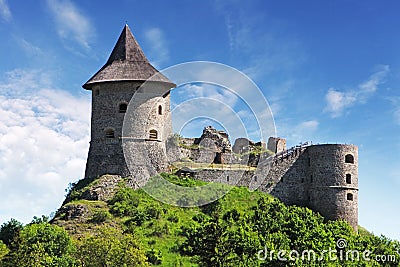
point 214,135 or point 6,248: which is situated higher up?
point 214,135

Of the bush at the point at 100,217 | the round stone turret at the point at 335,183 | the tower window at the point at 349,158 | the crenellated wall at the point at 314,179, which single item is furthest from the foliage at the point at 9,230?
the tower window at the point at 349,158

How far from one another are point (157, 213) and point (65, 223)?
5386mm

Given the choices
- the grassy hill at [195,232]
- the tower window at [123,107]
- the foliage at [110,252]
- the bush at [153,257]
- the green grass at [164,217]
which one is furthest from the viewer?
the tower window at [123,107]

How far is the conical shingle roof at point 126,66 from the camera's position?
1561 inches

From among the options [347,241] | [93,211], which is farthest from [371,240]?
[93,211]

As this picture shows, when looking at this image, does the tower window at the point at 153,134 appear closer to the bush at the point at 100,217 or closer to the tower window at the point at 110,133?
the tower window at the point at 110,133

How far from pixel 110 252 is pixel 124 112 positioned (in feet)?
44.6

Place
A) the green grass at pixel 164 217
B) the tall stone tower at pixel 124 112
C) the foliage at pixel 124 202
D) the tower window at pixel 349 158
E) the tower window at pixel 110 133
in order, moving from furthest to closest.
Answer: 1. the tower window at pixel 349 158
2. the tower window at pixel 110 133
3. the tall stone tower at pixel 124 112
4. the foliage at pixel 124 202
5. the green grass at pixel 164 217

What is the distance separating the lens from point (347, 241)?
3328cm

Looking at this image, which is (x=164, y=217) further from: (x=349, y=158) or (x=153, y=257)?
(x=349, y=158)

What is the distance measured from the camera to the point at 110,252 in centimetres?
2823

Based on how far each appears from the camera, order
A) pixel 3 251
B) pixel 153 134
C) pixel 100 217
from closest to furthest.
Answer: pixel 3 251 → pixel 100 217 → pixel 153 134

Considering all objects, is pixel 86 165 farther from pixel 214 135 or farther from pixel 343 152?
pixel 343 152

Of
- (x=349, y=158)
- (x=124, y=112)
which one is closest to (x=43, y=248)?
(x=124, y=112)
